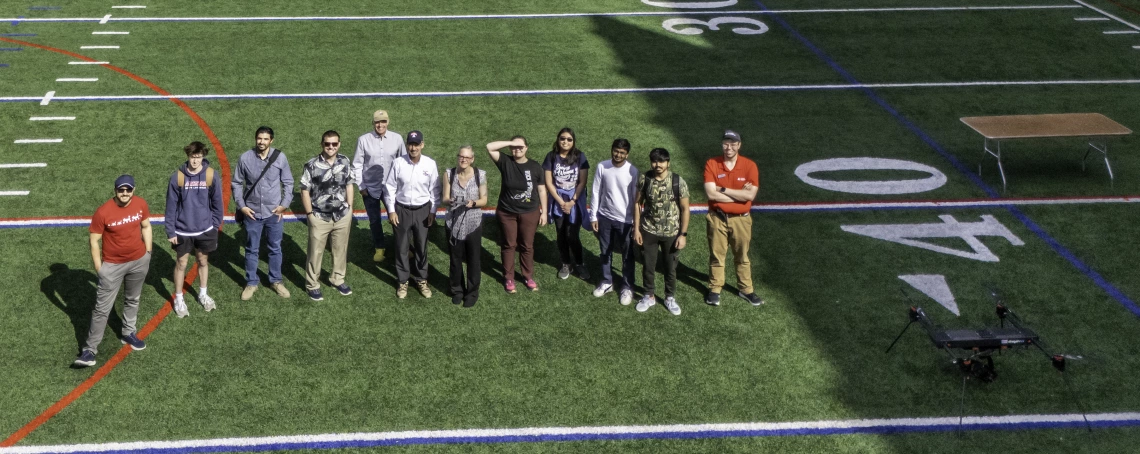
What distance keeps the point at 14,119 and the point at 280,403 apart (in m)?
8.94

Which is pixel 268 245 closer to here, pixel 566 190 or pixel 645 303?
pixel 566 190

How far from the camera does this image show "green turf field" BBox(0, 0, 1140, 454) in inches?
347

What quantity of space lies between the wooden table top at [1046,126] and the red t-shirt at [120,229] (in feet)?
33.9

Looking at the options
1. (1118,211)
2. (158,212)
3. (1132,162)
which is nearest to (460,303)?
(158,212)

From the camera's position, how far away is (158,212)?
40.3 ft

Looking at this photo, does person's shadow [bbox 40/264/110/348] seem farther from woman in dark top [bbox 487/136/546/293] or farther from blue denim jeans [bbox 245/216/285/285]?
woman in dark top [bbox 487/136/546/293]

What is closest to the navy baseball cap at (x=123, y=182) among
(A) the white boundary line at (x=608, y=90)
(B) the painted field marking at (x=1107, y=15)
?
(A) the white boundary line at (x=608, y=90)

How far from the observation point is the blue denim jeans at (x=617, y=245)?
10227 millimetres

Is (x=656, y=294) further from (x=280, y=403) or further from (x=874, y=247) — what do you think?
(x=280, y=403)

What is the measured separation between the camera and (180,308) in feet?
33.0

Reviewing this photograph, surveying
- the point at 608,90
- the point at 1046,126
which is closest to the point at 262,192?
the point at 608,90

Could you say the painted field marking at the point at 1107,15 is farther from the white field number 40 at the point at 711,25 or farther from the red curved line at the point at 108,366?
the red curved line at the point at 108,366

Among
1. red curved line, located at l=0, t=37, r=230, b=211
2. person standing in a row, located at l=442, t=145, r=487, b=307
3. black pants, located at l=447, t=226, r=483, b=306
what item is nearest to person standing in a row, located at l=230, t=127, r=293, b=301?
red curved line, located at l=0, t=37, r=230, b=211

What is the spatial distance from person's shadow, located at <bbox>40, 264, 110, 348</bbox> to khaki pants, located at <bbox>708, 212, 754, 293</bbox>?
19.1 ft
